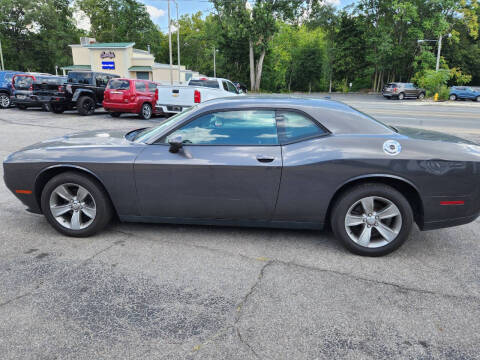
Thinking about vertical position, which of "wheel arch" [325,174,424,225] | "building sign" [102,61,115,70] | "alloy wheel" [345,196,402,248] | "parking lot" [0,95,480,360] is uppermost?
"building sign" [102,61,115,70]

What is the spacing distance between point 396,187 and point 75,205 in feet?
10.9

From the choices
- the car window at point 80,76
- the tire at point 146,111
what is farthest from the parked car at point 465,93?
the car window at point 80,76

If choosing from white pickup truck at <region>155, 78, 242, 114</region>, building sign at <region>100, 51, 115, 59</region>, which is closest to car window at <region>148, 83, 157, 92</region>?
white pickup truck at <region>155, 78, 242, 114</region>

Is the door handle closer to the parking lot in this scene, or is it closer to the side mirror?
the side mirror

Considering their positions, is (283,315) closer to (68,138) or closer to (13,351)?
(13,351)

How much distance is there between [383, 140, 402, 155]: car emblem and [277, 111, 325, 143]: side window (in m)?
0.60

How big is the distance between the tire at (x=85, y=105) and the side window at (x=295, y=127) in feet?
49.1

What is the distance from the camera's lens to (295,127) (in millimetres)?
3605

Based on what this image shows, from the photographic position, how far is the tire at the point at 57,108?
55.6 feet

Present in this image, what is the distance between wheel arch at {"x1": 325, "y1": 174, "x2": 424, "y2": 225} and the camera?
3410 millimetres

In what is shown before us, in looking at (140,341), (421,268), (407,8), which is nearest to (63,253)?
(140,341)

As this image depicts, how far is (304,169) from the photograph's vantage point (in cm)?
347

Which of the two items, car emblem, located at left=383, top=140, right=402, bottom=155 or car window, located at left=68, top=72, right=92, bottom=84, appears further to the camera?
car window, located at left=68, top=72, right=92, bottom=84

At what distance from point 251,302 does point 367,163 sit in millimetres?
1679
